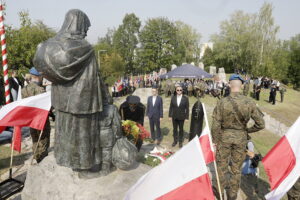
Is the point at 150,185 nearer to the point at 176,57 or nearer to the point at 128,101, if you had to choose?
the point at 128,101

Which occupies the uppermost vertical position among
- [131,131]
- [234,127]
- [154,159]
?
[234,127]

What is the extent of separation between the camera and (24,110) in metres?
4.15

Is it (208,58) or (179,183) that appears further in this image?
(208,58)

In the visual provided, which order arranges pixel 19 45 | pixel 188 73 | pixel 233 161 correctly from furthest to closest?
pixel 188 73
pixel 19 45
pixel 233 161

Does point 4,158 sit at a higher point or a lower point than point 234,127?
lower

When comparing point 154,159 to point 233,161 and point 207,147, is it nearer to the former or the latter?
point 233,161

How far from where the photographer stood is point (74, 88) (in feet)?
10.1

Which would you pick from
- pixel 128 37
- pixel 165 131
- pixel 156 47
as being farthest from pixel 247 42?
pixel 165 131

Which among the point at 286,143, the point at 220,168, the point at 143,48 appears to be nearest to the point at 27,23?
the point at 220,168

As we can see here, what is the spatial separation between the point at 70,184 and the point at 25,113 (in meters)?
1.70

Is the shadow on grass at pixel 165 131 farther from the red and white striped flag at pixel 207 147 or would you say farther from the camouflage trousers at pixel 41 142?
the red and white striped flag at pixel 207 147

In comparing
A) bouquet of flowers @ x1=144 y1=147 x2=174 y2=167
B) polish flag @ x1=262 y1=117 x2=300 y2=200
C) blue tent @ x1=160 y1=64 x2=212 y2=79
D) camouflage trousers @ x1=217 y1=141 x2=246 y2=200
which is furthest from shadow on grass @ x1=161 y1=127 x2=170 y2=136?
blue tent @ x1=160 y1=64 x2=212 y2=79

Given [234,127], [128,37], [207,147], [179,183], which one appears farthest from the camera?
[128,37]

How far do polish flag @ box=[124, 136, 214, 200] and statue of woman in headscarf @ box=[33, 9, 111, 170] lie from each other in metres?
1.50
